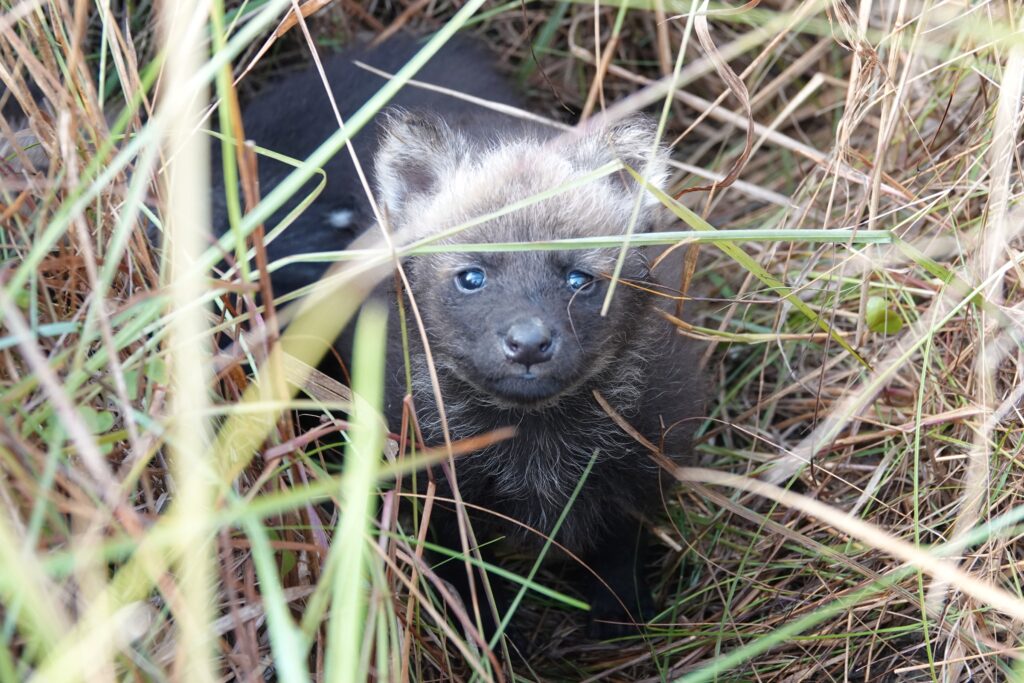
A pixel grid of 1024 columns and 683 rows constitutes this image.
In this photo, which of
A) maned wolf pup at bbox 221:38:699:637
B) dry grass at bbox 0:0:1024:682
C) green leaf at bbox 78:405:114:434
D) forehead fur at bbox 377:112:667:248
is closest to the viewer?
dry grass at bbox 0:0:1024:682

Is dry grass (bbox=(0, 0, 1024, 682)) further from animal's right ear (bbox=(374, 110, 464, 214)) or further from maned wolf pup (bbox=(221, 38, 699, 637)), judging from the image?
animal's right ear (bbox=(374, 110, 464, 214))

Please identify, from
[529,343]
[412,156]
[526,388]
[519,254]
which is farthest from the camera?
[412,156]

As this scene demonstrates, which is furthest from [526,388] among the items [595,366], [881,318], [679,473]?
[881,318]

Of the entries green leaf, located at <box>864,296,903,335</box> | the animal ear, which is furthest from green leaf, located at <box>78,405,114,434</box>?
green leaf, located at <box>864,296,903,335</box>

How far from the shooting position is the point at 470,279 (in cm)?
272

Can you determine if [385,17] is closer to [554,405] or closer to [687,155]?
[687,155]

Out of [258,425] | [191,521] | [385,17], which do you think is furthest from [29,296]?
[385,17]

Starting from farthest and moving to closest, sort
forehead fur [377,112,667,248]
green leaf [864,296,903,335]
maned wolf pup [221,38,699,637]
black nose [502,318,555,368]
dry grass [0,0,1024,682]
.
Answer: green leaf [864,296,903,335] < forehead fur [377,112,667,248] < maned wolf pup [221,38,699,637] < black nose [502,318,555,368] < dry grass [0,0,1024,682]

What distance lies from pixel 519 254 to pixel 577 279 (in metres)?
0.18

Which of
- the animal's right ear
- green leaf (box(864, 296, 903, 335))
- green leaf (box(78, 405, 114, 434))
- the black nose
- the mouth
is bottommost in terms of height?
green leaf (box(864, 296, 903, 335))

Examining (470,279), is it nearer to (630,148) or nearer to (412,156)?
(412,156)

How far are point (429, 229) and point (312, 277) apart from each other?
3.08ft

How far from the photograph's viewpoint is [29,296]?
2076 mm

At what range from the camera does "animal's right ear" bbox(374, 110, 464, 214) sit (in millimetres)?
2916
